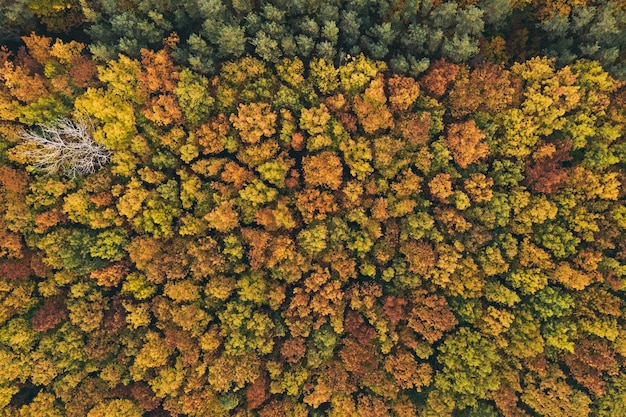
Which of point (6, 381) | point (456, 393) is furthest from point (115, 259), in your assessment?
point (456, 393)

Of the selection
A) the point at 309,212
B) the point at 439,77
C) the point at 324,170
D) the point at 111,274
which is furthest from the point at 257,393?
the point at 439,77

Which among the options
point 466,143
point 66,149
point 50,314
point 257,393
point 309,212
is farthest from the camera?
point 257,393

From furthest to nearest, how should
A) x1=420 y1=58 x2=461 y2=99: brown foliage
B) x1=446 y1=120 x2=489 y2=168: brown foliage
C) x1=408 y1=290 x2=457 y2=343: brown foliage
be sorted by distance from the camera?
x1=408 y1=290 x2=457 y2=343: brown foliage < x1=420 y1=58 x2=461 y2=99: brown foliage < x1=446 y1=120 x2=489 y2=168: brown foliage

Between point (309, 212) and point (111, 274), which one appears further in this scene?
point (309, 212)

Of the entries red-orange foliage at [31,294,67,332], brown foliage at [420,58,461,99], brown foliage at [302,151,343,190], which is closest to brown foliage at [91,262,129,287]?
red-orange foliage at [31,294,67,332]

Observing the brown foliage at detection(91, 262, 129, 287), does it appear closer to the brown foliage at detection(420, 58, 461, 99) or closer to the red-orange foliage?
the red-orange foliage

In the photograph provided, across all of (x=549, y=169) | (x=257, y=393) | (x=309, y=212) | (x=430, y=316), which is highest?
(x=549, y=169)

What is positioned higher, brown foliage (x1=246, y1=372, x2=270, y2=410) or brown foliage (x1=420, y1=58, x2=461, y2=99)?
brown foliage (x1=420, y1=58, x2=461, y2=99)

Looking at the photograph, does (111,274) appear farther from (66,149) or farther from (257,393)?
(257,393)
